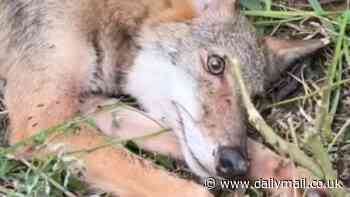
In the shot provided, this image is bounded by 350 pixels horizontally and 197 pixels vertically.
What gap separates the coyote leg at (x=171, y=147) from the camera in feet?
12.5

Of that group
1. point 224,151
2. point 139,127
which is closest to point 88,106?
point 139,127

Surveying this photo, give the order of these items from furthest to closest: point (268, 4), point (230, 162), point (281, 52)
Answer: point (268, 4) → point (281, 52) → point (230, 162)

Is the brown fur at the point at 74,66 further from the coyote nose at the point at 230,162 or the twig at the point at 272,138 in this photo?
the twig at the point at 272,138

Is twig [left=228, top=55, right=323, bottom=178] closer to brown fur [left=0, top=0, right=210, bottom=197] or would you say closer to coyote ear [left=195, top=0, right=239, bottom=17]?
brown fur [left=0, top=0, right=210, bottom=197]

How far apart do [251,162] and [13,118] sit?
112 cm

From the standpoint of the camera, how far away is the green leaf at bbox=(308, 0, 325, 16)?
14.7 ft

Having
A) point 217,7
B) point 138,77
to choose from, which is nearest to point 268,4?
point 217,7

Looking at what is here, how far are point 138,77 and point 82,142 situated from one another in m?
0.43

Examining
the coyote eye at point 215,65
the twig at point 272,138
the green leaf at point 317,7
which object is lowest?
the twig at point 272,138

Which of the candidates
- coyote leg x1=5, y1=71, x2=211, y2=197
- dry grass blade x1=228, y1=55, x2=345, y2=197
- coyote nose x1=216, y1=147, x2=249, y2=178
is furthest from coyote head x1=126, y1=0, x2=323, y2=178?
dry grass blade x1=228, y1=55, x2=345, y2=197

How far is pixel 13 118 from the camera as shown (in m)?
3.84

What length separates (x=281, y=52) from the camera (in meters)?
4.23

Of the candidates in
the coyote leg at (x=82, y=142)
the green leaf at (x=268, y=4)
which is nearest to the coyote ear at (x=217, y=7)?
the green leaf at (x=268, y=4)

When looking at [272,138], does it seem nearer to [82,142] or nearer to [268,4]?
[82,142]
